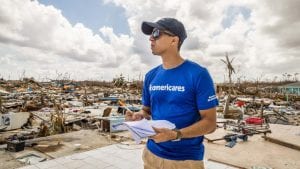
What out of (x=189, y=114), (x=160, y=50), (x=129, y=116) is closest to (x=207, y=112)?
(x=189, y=114)

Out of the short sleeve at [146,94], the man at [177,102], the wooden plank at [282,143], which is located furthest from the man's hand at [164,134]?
the wooden plank at [282,143]

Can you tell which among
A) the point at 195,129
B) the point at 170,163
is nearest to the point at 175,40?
the point at 195,129

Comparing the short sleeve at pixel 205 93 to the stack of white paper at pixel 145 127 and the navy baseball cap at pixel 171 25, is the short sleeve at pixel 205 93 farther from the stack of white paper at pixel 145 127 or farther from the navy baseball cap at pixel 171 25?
the navy baseball cap at pixel 171 25

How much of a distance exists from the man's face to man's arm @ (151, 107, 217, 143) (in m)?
0.47

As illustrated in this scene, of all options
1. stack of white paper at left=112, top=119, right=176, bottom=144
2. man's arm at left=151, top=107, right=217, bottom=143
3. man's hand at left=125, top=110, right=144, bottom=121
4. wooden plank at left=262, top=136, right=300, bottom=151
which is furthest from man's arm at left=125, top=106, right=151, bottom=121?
wooden plank at left=262, top=136, right=300, bottom=151

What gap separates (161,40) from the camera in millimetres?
1582

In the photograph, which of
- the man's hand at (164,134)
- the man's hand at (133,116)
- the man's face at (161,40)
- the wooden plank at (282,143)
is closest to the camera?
the man's hand at (164,134)

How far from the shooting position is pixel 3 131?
9.95m

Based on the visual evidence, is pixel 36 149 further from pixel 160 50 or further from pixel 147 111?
pixel 160 50

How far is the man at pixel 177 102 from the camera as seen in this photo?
4.56 ft

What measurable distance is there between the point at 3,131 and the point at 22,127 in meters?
0.87

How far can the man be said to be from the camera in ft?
4.56

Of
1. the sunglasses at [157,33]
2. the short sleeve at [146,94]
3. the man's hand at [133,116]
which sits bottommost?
the man's hand at [133,116]

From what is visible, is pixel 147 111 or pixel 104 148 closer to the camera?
pixel 147 111
